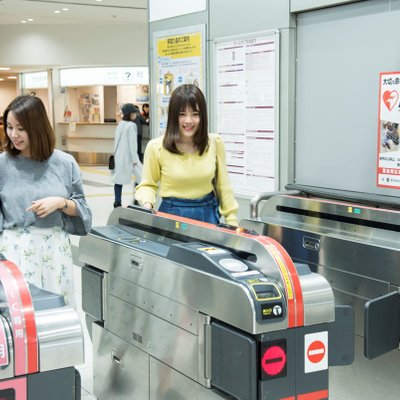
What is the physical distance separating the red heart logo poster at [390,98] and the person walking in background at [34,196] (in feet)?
5.32

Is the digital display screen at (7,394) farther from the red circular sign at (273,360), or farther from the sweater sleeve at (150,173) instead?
the sweater sleeve at (150,173)

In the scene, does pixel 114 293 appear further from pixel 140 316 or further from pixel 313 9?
pixel 313 9

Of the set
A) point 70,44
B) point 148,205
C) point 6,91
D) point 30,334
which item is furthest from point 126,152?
point 6,91

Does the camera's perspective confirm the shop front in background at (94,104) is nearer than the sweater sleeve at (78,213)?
No

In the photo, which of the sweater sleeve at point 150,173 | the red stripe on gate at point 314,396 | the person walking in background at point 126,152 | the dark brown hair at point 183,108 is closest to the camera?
the red stripe on gate at point 314,396

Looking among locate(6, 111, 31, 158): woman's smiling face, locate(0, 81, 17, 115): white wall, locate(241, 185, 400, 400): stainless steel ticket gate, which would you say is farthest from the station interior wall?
locate(0, 81, 17, 115): white wall

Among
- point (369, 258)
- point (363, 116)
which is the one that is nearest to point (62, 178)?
point (369, 258)

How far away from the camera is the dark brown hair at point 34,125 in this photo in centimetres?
283

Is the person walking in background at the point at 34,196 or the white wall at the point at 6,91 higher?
the white wall at the point at 6,91

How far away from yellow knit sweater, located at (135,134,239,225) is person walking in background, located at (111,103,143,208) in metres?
5.52

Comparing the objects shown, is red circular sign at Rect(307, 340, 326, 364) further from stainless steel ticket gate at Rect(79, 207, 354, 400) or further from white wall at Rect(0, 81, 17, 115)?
A: white wall at Rect(0, 81, 17, 115)

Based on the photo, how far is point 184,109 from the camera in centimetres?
328

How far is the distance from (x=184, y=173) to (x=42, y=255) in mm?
804

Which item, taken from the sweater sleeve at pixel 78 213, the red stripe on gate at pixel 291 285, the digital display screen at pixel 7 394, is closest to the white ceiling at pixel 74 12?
the sweater sleeve at pixel 78 213
